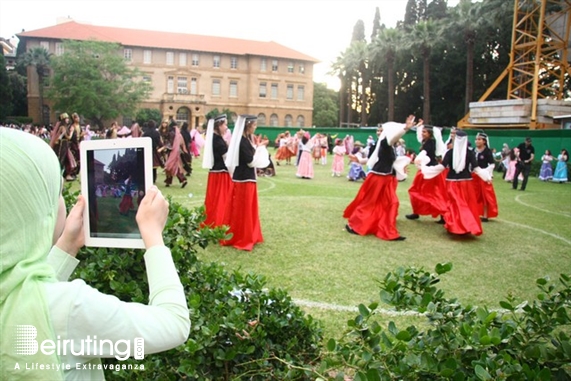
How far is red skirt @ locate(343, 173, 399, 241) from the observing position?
8.18 m

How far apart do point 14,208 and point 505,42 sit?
1910 inches

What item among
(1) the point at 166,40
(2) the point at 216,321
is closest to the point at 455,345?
(2) the point at 216,321

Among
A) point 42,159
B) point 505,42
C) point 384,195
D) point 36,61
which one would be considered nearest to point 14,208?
point 42,159

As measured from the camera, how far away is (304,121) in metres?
71.6

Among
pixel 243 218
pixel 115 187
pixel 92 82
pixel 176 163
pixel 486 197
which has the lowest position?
pixel 243 218

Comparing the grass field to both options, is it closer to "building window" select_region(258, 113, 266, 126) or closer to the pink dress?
the pink dress

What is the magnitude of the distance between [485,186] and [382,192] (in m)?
3.07

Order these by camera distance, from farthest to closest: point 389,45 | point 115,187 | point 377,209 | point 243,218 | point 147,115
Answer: point 147,115 < point 389,45 < point 377,209 < point 243,218 < point 115,187

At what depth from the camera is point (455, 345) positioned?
6.86 ft

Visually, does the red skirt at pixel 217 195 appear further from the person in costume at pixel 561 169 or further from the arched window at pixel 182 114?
the arched window at pixel 182 114

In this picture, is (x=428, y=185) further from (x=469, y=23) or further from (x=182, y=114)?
(x=182, y=114)

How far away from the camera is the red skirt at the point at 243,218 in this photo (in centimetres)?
717

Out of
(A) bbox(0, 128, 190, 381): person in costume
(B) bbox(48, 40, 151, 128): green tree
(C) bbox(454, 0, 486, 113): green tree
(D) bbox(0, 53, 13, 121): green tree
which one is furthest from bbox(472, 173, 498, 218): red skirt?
(D) bbox(0, 53, 13, 121): green tree

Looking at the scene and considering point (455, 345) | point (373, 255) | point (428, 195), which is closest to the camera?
point (455, 345)
